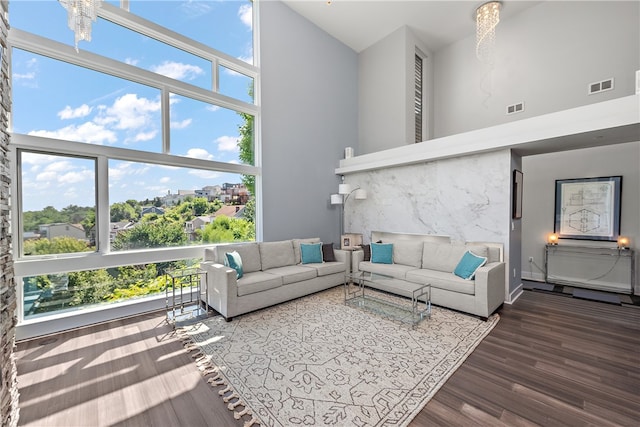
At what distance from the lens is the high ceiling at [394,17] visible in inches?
198

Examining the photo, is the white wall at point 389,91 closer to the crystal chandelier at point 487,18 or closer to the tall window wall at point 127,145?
the crystal chandelier at point 487,18

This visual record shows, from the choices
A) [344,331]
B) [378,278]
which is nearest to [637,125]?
[378,278]

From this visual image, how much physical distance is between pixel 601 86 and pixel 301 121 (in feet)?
16.8

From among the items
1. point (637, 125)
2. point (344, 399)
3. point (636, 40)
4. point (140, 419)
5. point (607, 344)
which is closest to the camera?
point (140, 419)

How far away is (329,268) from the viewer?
4.54 metres

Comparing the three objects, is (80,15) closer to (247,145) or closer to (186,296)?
(247,145)

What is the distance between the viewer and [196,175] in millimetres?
4273

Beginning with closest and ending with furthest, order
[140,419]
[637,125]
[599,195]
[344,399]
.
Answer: [140,419]
[344,399]
[637,125]
[599,195]

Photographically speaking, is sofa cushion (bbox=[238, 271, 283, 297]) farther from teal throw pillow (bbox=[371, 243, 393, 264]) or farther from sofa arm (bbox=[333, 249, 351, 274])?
teal throw pillow (bbox=[371, 243, 393, 264])

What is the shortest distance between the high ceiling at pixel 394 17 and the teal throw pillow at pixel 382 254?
Answer: 14.9 ft

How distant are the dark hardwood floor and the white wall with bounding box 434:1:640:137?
12.7 ft

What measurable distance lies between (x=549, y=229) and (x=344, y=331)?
4.60m

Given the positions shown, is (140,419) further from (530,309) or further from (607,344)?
(530,309)

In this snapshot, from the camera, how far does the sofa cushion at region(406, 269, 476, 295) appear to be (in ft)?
11.3
